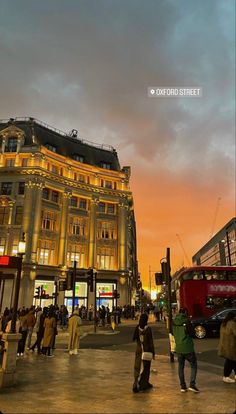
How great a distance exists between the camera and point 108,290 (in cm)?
4828

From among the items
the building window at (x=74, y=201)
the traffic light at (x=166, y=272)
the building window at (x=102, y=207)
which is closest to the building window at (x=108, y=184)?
the building window at (x=102, y=207)

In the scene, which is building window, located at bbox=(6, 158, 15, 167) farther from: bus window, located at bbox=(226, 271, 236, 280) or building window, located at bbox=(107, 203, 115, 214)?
bus window, located at bbox=(226, 271, 236, 280)

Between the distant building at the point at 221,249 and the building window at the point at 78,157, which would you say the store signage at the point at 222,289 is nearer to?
the building window at the point at 78,157

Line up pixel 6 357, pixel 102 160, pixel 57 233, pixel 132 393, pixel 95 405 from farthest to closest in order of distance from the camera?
pixel 102 160 → pixel 57 233 → pixel 6 357 → pixel 132 393 → pixel 95 405

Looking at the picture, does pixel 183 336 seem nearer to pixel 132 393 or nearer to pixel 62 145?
pixel 132 393

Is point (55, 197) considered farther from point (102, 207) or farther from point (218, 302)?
point (218, 302)

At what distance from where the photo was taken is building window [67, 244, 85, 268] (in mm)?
47950

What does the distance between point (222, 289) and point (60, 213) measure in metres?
29.9

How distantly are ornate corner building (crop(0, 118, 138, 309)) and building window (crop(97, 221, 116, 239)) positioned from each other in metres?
0.16

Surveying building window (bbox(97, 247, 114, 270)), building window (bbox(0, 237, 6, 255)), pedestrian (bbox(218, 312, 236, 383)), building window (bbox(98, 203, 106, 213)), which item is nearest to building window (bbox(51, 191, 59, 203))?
building window (bbox(98, 203, 106, 213))

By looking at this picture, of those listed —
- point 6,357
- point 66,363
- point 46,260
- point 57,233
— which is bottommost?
point 66,363

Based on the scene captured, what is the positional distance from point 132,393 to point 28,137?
152 ft

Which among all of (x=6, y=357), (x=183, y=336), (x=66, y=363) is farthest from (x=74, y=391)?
(x=66, y=363)

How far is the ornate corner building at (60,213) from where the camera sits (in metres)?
43.4
